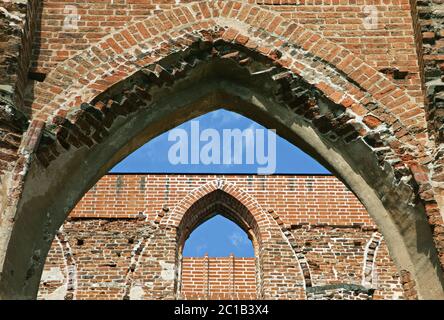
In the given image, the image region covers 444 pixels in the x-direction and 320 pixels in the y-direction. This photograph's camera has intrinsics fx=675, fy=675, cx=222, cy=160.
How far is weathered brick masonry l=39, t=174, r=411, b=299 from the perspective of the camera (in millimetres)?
12477

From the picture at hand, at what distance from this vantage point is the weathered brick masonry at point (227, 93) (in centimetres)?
559

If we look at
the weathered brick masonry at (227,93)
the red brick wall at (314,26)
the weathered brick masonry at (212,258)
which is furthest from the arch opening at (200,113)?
the weathered brick masonry at (212,258)

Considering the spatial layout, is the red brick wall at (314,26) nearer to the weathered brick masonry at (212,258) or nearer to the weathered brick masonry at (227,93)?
the weathered brick masonry at (227,93)

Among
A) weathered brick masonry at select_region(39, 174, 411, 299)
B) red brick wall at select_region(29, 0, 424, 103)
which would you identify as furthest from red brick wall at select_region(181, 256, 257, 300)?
red brick wall at select_region(29, 0, 424, 103)

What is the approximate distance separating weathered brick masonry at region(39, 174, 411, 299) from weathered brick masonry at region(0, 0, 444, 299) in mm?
6387

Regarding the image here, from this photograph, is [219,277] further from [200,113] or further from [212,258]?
[200,113]

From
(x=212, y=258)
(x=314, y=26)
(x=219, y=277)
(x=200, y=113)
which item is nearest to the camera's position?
(x=314, y=26)

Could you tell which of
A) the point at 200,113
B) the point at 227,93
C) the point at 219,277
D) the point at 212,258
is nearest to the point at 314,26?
the point at 227,93

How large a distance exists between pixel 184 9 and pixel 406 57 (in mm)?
2201

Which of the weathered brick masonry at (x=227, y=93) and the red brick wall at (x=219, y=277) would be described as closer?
the weathered brick masonry at (x=227, y=93)

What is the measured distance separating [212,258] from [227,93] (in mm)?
8278

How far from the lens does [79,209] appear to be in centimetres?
1359

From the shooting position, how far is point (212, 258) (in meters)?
14.5

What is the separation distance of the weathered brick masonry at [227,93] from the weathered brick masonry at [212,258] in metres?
6.39
